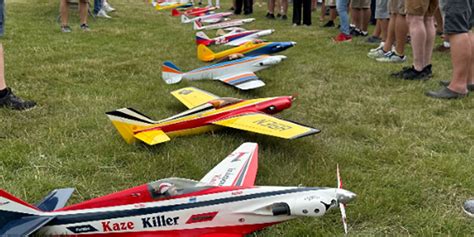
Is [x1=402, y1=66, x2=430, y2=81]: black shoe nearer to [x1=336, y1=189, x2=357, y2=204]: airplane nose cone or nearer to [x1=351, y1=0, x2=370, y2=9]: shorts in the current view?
[x1=351, y1=0, x2=370, y2=9]: shorts

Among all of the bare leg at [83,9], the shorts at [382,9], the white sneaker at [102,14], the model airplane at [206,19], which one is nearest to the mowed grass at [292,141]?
the shorts at [382,9]

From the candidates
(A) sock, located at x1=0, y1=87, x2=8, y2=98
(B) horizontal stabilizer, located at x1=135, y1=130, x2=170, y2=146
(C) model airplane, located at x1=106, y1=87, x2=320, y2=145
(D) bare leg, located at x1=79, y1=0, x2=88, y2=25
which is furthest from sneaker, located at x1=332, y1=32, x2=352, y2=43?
(A) sock, located at x1=0, y1=87, x2=8, y2=98

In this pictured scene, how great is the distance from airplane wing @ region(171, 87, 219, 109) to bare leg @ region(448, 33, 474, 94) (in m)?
3.09

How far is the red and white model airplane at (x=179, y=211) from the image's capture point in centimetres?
242

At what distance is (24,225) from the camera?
2396mm

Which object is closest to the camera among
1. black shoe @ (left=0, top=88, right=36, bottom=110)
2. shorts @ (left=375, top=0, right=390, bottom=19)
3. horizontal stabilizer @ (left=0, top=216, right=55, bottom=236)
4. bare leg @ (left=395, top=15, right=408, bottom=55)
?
horizontal stabilizer @ (left=0, top=216, right=55, bottom=236)

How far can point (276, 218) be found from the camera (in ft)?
8.14

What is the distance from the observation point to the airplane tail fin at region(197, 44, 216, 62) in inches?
297

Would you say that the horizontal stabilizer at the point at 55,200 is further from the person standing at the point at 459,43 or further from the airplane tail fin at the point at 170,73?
the person standing at the point at 459,43

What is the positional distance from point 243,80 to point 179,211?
3.74 metres

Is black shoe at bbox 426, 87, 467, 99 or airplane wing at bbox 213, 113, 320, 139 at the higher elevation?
airplane wing at bbox 213, 113, 320, 139

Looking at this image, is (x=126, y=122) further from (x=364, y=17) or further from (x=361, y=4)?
(x=364, y=17)

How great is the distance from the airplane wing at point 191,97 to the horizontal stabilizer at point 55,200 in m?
2.26

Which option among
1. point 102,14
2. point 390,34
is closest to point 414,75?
point 390,34
